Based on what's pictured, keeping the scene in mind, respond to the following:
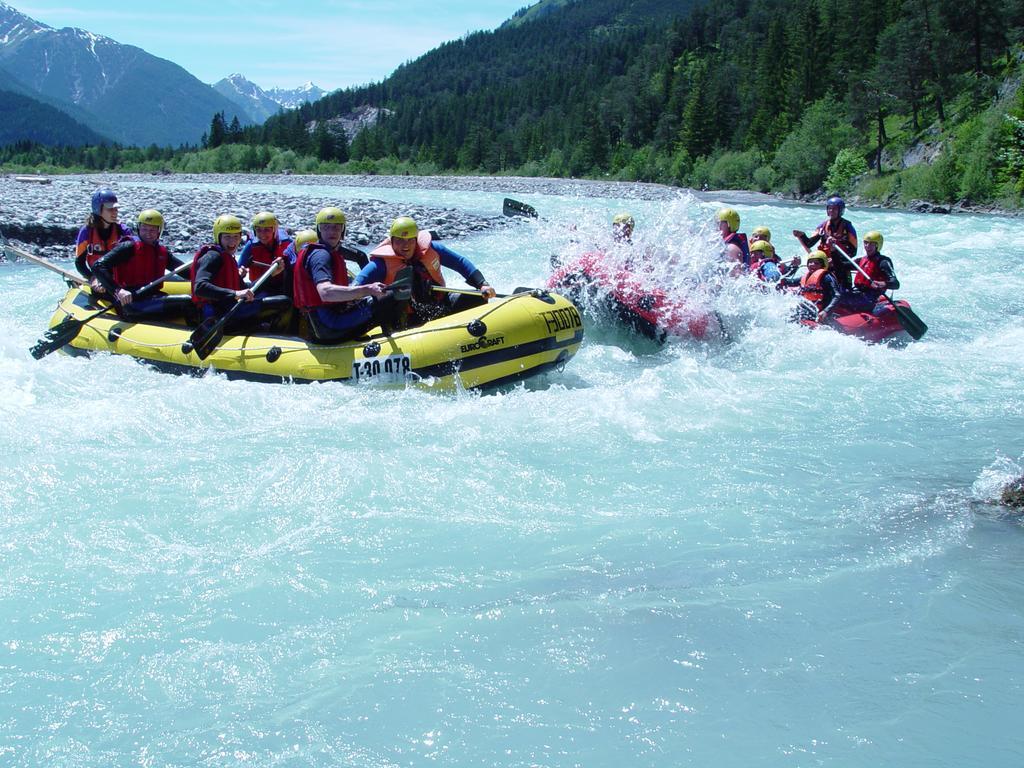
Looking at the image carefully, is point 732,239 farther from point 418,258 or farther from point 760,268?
point 418,258

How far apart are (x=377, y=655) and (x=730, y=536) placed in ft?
6.96

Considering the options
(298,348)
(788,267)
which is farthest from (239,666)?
(788,267)

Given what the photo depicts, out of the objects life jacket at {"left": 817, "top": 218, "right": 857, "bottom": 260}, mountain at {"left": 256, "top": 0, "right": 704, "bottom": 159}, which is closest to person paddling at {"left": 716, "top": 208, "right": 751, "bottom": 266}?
life jacket at {"left": 817, "top": 218, "right": 857, "bottom": 260}

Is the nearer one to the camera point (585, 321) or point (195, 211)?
point (585, 321)

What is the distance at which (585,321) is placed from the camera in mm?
9641

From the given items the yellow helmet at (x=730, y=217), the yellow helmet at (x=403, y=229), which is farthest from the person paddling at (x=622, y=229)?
the yellow helmet at (x=403, y=229)

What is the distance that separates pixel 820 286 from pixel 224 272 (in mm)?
6541

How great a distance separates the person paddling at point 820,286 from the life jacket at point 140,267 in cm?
674

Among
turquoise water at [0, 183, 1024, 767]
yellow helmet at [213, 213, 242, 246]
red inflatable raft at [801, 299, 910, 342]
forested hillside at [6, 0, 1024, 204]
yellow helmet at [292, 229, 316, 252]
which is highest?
forested hillside at [6, 0, 1024, 204]

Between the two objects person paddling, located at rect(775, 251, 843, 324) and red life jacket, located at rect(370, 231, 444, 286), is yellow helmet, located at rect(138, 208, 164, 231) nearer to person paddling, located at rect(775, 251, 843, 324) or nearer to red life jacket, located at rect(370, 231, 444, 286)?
red life jacket, located at rect(370, 231, 444, 286)

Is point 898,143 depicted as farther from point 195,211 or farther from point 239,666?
point 239,666

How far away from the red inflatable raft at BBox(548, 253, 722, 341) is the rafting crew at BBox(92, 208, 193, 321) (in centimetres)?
402

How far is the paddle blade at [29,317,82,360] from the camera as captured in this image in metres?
8.35

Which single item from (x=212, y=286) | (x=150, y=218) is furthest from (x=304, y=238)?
(x=150, y=218)
